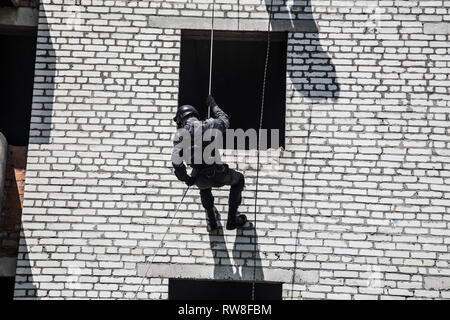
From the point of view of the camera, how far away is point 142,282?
20.6 feet

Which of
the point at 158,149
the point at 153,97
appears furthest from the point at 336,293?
the point at 153,97

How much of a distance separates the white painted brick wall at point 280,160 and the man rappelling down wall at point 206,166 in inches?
13.5

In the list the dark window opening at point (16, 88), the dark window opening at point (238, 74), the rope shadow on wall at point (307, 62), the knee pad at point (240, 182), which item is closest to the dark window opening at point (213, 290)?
the dark window opening at point (238, 74)

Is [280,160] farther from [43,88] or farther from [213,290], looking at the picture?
[213,290]

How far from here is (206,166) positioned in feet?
19.2

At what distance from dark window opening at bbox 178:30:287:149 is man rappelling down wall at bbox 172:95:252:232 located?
150 centimetres

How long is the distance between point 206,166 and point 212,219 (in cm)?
74

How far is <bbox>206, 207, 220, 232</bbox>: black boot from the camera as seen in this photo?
6.25 metres

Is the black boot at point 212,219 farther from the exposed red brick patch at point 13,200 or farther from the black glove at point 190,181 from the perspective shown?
the exposed red brick patch at point 13,200

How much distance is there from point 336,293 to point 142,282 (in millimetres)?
2116

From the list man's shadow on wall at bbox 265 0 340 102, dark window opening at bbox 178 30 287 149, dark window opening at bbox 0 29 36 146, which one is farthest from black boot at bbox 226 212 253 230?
dark window opening at bbox 0 29 36 146
